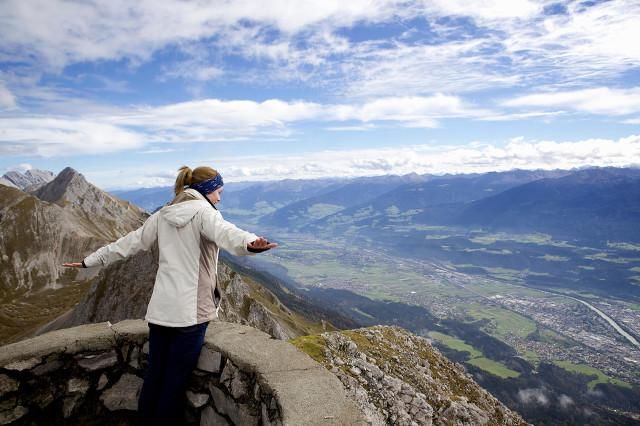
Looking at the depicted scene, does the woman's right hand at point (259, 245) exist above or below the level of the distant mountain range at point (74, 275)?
above

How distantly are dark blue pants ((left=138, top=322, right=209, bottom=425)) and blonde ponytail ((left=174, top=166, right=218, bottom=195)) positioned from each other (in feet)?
7.14

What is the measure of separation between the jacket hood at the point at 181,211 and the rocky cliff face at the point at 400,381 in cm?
869

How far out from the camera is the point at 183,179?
632 centimetres

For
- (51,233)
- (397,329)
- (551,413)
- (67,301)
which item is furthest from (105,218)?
(551,413)

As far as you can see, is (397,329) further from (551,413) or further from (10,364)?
(551,413)

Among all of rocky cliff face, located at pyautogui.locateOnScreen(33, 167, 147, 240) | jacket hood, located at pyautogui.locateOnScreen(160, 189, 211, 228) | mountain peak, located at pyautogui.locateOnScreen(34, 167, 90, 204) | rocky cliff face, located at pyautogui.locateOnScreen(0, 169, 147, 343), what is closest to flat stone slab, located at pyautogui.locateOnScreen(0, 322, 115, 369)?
jacket hood, located at pyautogui.locateOnScreen(160, 189, 211, 228)

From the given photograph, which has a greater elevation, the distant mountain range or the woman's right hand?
the woman's right hand

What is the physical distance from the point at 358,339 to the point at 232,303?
132 feet

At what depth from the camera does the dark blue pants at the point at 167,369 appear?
6148mm

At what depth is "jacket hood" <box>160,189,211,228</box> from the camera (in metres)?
5.77

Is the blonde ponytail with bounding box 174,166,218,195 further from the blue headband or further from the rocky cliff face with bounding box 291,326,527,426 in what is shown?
the rocky cliff face with bounding box 291,326,527,426

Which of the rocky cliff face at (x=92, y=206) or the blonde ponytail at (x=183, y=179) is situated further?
the rocky cliff face at (x=92, y=206)

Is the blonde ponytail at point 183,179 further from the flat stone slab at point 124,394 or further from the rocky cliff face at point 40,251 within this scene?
the rocky cliff face at point 40,251

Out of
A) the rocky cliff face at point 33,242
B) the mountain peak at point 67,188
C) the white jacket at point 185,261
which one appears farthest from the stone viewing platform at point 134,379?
the mountain peak at point 67,188
